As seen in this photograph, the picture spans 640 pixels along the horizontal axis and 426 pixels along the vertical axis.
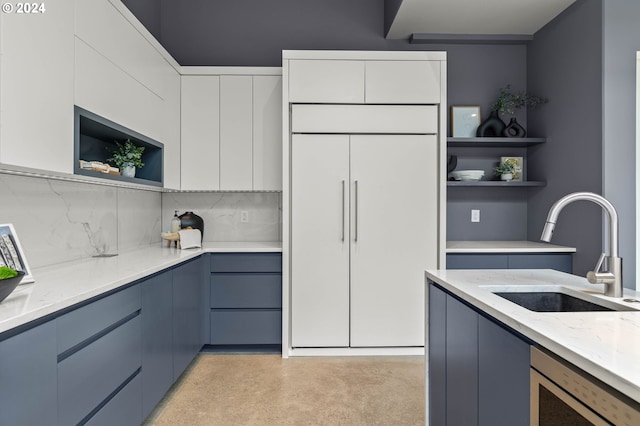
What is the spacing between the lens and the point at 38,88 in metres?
1.57

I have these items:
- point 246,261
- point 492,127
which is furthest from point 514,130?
point 246,261

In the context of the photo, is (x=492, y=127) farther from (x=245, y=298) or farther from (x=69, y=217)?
(x=69, y=217)

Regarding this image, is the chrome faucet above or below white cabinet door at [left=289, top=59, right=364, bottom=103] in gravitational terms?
below

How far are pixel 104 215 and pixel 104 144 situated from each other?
19.3 inches

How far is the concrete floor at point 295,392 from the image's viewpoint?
85.5 inches

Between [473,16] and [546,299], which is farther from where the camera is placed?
[473,16]

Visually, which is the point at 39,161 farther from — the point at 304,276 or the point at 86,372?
the point at 304,276

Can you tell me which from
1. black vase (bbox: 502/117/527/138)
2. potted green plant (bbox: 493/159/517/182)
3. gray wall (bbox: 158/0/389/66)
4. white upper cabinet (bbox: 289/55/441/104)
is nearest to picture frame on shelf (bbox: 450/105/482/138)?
black vase (bbox: 502/117/527/138)

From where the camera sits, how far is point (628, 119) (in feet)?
8.74

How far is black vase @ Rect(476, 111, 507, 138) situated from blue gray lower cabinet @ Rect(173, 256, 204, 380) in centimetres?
268

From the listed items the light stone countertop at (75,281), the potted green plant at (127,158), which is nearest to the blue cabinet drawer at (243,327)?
the light stone countertop at (75,281)

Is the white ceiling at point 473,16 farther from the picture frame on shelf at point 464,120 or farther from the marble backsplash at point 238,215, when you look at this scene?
the marble backsplash at point 238,215

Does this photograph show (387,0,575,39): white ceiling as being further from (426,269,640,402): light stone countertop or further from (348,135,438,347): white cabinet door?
(426,269,640,402): light stone countertop
